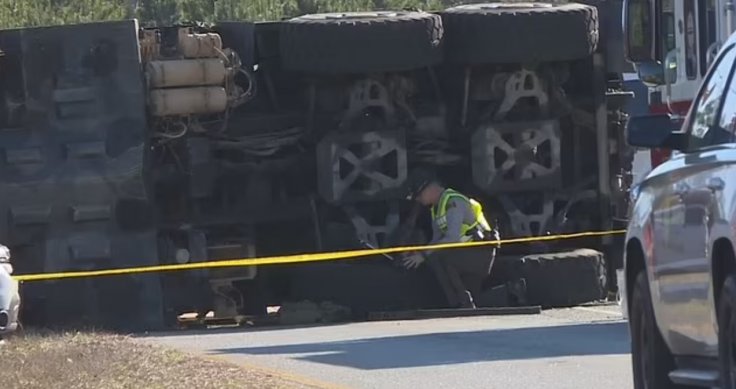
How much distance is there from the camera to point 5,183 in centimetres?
1744

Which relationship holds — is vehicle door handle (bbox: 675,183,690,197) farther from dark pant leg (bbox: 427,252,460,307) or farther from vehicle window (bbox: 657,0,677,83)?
dark pant leg (bbox: 427,252,460,307)

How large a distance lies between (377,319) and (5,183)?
12.0 feet

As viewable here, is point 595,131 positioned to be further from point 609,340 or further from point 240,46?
point 609,340

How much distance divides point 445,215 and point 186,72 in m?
2.79

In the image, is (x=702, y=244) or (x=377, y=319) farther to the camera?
(x=377, y=319)

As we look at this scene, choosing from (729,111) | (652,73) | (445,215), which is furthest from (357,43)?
(729,111)

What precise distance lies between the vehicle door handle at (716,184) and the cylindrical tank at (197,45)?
10.4 meters

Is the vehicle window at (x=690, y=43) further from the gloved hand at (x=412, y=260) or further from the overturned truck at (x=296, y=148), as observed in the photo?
the gloved hand at (x=412, y=260)

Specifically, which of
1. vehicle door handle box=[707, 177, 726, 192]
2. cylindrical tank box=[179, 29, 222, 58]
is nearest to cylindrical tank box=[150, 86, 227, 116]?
cylindrical tank box=[179, 29, 222, 58]

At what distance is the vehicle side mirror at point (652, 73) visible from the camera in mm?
15047

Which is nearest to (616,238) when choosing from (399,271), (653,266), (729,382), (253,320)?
(399,271)

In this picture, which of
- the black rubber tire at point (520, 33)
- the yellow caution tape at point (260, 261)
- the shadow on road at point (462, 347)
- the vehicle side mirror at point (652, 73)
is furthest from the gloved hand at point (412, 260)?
the vehicle side mirror at point (652, 73)

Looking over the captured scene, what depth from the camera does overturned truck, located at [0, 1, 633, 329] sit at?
1756 cm

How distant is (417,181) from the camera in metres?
18.6
